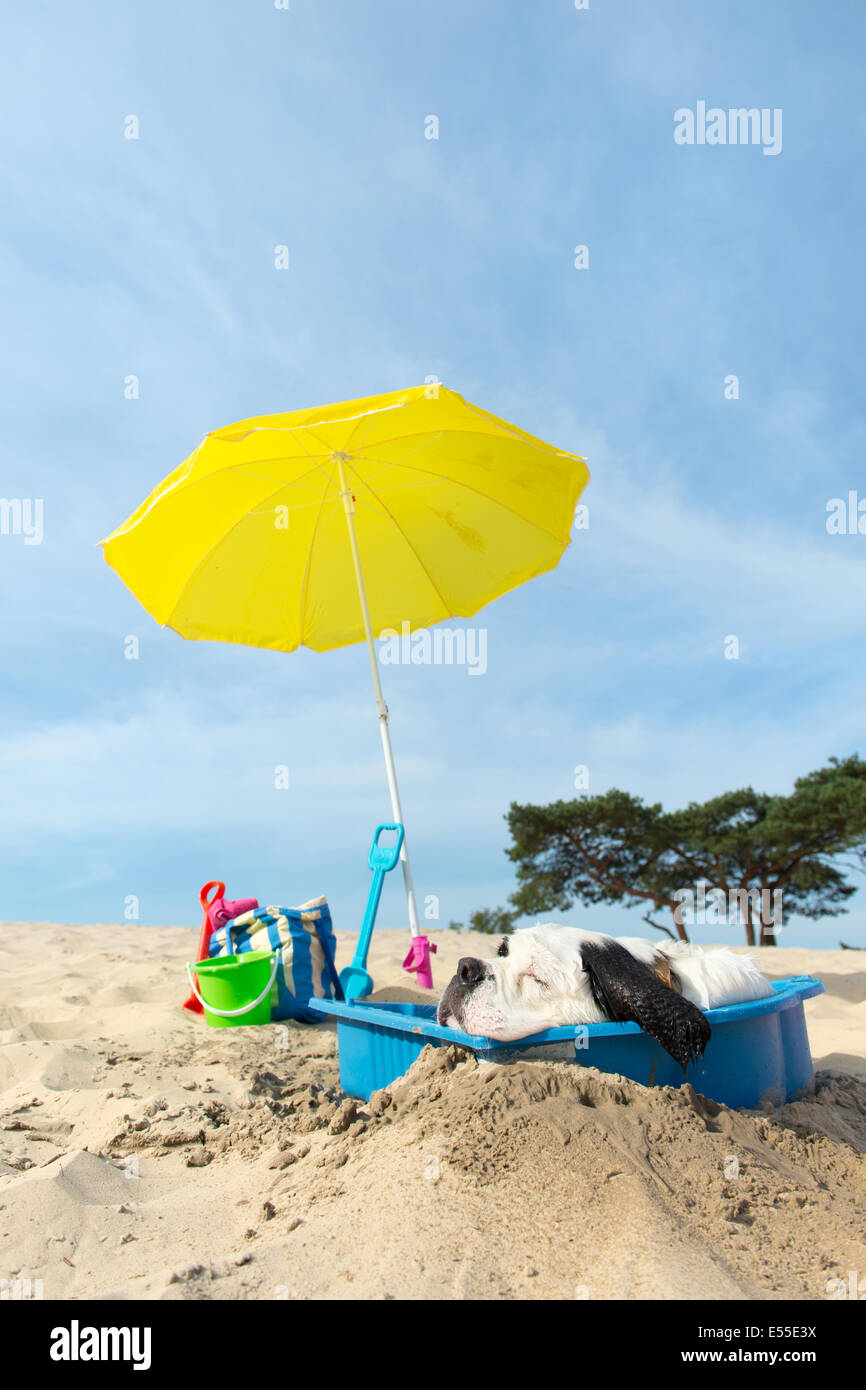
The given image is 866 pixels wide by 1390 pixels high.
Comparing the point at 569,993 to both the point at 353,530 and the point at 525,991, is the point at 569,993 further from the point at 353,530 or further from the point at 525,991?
the point at 353,530

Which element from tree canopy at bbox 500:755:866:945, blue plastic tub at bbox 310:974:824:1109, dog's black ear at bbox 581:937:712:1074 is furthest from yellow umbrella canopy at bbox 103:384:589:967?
tree canopy at bbox 500:755:866:945

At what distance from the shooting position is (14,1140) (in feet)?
9.89

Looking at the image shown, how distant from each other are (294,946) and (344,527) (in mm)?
2630

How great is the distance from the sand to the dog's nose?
241 mm

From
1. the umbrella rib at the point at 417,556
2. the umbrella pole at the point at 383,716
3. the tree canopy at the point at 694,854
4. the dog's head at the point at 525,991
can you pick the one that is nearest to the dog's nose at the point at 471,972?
the dog's head at the point at 525,991

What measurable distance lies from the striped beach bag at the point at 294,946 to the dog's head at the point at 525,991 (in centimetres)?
218

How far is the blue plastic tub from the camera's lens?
2.42 metres

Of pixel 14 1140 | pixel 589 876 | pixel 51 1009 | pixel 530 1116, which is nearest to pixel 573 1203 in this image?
pixel 530 1116

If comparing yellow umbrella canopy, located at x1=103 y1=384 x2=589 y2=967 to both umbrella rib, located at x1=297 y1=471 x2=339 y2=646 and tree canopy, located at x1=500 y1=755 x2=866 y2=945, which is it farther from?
tree canopy, located at x1=500 y1=755 x2=866 y2=945

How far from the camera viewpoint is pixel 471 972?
2.52 metres

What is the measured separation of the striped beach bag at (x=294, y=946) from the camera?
4.57m
